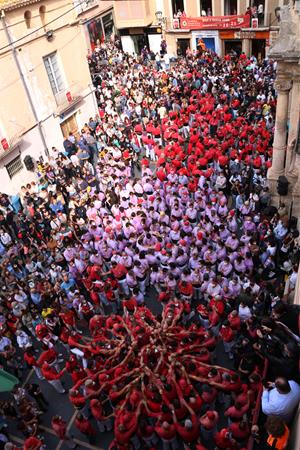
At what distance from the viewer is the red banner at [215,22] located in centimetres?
2784

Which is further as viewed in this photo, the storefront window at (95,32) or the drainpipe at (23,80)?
the storefront window at (95,32)

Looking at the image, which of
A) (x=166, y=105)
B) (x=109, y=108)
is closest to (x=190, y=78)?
(x=166, y=105)

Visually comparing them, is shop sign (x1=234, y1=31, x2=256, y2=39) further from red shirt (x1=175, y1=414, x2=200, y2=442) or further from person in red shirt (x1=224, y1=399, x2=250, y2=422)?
red shirt (x1=175, y1=414, x2=200, y2=442)

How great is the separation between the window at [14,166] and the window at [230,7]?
18.7m

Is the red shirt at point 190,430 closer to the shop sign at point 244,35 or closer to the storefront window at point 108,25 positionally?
the shop sign at point 244,35

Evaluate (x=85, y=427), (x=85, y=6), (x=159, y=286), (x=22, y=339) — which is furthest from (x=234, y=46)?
(x=85, y=427)

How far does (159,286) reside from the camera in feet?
40.9

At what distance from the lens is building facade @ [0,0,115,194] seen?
18172mm

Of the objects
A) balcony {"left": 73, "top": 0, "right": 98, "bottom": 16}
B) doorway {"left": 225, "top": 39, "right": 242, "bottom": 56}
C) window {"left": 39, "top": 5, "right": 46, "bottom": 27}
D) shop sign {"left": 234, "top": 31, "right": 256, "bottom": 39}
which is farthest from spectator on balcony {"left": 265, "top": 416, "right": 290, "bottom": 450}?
doorway {"left": 225, "top": 39, "right": 242, "bottom": 56}

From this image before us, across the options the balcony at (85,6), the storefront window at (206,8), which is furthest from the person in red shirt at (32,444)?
the storefront window at (206,8)

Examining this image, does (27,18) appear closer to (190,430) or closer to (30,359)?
(30,359)

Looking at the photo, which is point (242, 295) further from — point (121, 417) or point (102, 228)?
point (102, 228)

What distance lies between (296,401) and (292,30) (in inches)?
417

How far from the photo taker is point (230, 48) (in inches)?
1190
